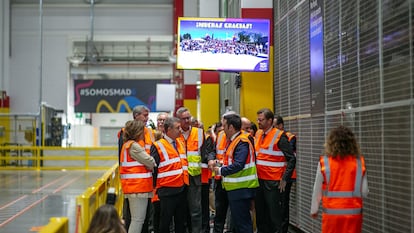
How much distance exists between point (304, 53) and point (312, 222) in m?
2.67

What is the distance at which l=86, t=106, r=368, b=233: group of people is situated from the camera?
568cm

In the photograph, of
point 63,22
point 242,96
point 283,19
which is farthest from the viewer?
point 63,22

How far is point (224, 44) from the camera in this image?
11594mm

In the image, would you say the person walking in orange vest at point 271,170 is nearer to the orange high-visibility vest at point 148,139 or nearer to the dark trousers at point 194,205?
the dark trousers at point 194,205

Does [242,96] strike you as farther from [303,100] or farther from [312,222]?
[312,222]

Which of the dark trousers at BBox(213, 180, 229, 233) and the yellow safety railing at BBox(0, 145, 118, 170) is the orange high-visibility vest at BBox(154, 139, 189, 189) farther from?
the yellow safety railing at BBox(0, 145, 118, 170)

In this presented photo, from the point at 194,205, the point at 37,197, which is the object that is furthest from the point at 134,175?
the point at 37,197

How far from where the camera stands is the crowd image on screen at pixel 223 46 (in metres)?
11.5

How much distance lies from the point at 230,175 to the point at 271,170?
3.60 feet

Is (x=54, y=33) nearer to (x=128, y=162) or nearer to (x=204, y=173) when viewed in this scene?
(x=204, y=173)

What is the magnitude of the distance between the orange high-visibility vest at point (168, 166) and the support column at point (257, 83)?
492 centimetres

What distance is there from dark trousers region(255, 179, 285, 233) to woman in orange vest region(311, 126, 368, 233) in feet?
8.66

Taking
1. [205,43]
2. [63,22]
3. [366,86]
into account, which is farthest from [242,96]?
[63,22]

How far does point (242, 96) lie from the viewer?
41.5 feet
